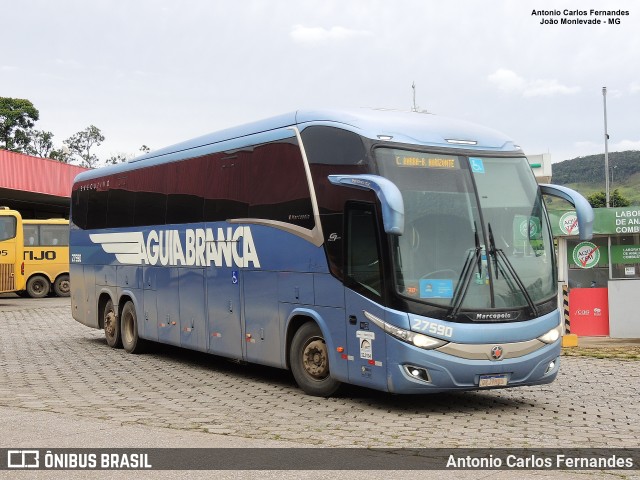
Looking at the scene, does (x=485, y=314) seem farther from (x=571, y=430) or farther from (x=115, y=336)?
(x=115, y=336)

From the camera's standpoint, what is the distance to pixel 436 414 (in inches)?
404

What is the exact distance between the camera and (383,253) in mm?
10070

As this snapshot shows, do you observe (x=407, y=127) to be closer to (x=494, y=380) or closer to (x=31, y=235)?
(x=494, y=380)

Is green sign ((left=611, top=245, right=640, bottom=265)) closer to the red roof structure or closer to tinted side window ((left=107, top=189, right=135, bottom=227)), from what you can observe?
tinted side window ((left=107, top=189, right=135, bottom=227))

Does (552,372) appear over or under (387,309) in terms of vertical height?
under

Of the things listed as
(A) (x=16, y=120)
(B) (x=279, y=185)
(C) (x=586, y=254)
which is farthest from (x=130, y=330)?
(A) (x=16, y=120)

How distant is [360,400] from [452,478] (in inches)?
169

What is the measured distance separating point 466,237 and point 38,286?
103ft

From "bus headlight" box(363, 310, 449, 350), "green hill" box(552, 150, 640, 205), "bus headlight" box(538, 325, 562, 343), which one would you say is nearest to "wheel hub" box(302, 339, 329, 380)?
"bus headlight" box(363, 310, 449, 350)

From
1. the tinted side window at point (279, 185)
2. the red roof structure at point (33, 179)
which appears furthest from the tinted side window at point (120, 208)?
the red roof structure at point (33, 179)

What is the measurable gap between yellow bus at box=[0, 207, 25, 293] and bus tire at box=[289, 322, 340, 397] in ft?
80.3

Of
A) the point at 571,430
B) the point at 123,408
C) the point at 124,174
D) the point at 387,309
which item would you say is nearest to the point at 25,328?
the point at 124,174

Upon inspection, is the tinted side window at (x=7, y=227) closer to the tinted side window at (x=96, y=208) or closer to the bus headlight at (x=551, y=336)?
the tinted side window at (x=96, y=208)

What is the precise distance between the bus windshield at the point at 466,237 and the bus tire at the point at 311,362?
1.75 m
